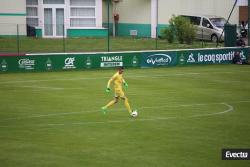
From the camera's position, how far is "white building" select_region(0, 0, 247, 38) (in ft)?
178

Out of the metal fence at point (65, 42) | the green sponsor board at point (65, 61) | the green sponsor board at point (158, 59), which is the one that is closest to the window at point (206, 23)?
the metal fence at point (65, 42)

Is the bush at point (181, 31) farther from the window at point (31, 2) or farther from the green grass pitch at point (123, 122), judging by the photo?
the green grass pitch at point (123, 122)

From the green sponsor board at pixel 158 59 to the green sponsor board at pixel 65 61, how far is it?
1.72 feet

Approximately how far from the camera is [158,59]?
4275 centimetres

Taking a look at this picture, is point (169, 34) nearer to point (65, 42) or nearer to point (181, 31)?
point (181, 31)

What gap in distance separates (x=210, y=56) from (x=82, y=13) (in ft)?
52.0

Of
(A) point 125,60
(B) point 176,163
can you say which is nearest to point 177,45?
(A) point 125,60

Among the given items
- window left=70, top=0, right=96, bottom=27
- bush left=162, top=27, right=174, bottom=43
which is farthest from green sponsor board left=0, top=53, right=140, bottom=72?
window left=70, top=0, right=96, bottom=27

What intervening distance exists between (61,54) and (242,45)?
46.7ft

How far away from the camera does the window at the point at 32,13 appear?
180 feet

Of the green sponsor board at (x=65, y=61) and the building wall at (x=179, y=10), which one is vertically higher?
the building wall at (x=179, y=10)

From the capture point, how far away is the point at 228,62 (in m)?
45.6

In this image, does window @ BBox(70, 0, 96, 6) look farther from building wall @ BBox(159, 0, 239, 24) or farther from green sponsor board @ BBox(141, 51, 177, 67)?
green sponsor board @ BBox(141, 51, 177, 67)

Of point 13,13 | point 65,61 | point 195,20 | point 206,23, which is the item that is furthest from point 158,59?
point 13,13
